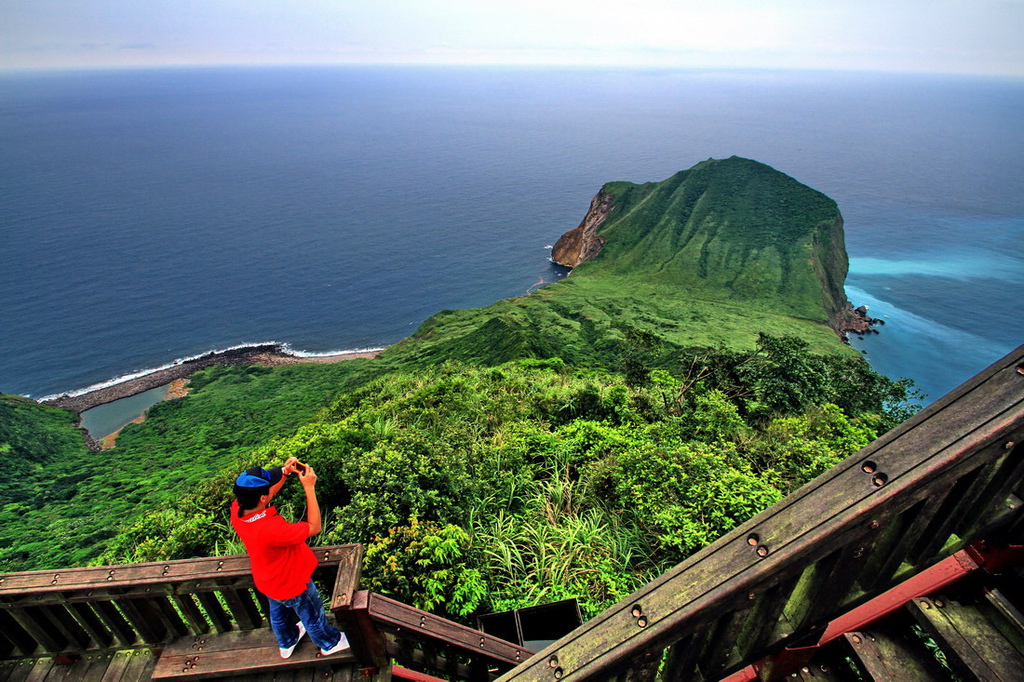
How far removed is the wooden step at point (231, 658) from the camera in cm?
410

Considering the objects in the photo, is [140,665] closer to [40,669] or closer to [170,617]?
[170,617]

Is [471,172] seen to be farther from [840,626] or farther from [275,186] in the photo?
[840,626]

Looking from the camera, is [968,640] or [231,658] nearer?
[968,640]

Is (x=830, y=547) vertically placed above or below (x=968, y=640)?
above

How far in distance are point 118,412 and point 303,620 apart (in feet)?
203

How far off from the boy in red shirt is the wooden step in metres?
0.08

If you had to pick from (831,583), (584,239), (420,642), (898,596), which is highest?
(831,583)

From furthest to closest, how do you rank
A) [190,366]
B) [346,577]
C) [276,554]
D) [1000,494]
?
[190,366] → [276,554] → [346,577] → [1000,494]

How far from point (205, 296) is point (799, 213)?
90.7m

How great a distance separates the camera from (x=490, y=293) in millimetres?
80438

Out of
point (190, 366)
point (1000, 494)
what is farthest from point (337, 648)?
point (190, 366)

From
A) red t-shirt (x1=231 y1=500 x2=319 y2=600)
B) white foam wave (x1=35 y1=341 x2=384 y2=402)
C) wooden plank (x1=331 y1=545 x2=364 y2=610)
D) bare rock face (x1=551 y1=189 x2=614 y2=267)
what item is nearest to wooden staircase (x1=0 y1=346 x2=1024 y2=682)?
wooden plank (x1=331 y1=545 x2=364 y2=610)

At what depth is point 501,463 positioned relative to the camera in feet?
27.3

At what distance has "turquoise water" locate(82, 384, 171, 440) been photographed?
49031 mm
